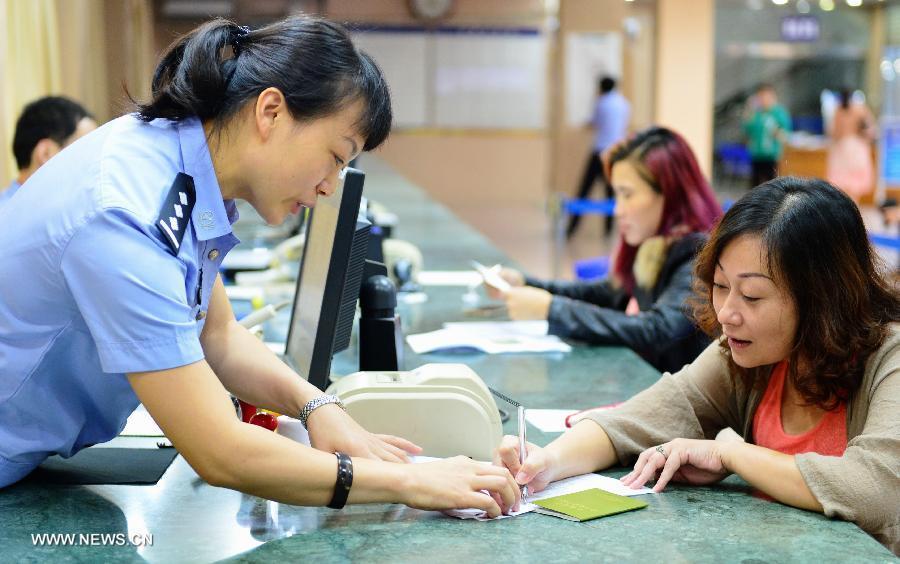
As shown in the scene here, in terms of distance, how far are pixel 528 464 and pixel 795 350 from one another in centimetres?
47

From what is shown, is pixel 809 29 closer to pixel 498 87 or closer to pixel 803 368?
pixel 498 87

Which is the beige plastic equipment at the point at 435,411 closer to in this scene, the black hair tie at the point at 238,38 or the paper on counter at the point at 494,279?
the black hair tie at the point at 238,38

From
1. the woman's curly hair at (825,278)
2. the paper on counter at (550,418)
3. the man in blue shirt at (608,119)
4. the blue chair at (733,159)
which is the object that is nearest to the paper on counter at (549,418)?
the paper on counter at (550,418)

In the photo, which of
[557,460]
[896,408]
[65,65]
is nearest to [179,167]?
[557,460]

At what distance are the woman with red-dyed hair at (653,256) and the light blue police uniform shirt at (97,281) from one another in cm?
149

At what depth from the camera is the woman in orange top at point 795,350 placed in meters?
1.57

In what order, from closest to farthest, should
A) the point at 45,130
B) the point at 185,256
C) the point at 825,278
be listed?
the point at 185,256 < the point at 825,278 < the point at 45,130

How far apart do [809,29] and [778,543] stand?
51.7 feet

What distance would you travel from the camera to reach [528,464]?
162 centimetres

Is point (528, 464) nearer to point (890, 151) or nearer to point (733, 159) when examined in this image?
point (890, 151)

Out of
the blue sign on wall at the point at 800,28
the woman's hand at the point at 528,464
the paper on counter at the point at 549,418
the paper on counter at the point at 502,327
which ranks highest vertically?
the blue sign on wall at the point at 800,28

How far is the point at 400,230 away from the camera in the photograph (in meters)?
5.49

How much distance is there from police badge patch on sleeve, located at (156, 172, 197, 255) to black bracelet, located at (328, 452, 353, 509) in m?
0.35

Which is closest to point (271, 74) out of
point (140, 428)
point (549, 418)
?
point (140, 428)
